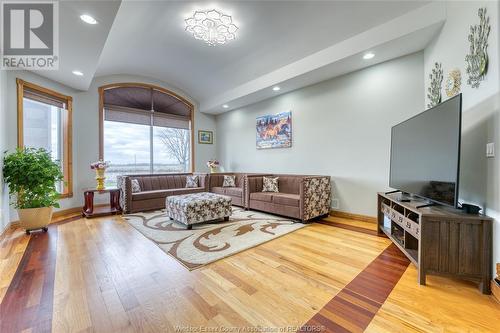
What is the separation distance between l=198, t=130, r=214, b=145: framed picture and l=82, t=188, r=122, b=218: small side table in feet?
9.85

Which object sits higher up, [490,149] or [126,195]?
[490,149]

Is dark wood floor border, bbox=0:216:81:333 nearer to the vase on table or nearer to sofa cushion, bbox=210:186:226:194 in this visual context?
the vase on table

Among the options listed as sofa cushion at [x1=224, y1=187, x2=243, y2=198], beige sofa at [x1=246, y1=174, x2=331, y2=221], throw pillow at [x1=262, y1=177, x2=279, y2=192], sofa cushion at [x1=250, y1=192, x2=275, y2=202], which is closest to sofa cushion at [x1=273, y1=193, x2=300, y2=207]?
beige sofa at [x1=246, y1=174, x2=331, y2=221]

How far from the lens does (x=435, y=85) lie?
2.77m

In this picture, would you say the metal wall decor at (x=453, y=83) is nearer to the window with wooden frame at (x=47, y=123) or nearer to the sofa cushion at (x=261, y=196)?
the sofa cushion at (x=261, y=196)

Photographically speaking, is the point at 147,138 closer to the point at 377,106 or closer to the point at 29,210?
the point at 29,210

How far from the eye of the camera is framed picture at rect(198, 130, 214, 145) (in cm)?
682

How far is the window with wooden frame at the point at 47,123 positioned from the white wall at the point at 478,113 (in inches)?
233

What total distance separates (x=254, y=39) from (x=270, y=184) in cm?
284

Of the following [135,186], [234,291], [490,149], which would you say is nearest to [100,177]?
[135,186]

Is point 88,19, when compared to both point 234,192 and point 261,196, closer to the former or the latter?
point 261,196

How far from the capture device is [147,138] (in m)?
5.90

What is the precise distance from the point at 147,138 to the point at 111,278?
184 inches

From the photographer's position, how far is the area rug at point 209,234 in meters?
2.40
